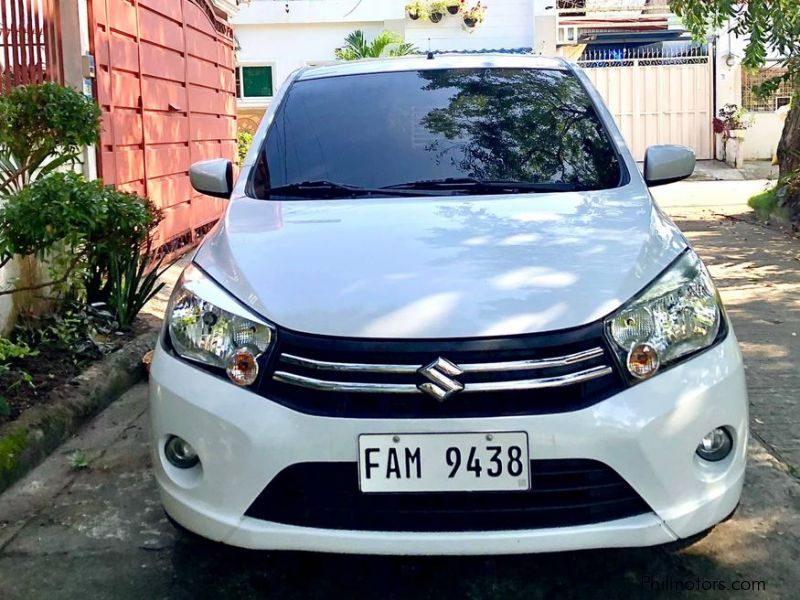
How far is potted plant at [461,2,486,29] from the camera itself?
2166 cm

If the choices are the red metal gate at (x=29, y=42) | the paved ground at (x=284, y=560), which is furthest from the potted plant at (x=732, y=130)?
the paved ground at (x=284, y=560)

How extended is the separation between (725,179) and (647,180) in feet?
52.1

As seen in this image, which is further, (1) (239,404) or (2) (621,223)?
(2) (621,223)

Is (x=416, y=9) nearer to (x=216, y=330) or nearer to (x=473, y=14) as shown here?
(x=473, y=14)

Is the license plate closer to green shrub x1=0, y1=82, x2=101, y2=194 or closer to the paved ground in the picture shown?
the paved ground

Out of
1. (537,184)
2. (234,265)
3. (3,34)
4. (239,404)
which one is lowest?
(239,404)

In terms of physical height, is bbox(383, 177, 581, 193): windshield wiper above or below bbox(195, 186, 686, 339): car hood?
above

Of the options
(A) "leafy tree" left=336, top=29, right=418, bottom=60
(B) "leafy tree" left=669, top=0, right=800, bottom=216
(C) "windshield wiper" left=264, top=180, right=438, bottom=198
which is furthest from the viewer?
(A) "leafy tree" left=336, top=29, right=418, bottom=60

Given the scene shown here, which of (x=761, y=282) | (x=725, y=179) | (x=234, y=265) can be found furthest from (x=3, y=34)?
(x=725, y=179)

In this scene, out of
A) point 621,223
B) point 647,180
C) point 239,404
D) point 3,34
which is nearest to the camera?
point 239,404

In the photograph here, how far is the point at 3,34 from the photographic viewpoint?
516 centimetres

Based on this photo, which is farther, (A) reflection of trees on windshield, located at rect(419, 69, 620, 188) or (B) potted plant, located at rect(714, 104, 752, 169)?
(B) potted plant, located at rect(714, 104, 752, 169)

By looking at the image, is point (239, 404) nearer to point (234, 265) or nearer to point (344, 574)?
point (234, 265)

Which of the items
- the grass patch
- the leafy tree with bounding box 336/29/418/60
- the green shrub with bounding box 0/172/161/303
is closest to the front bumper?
the green shrub with bounding box 0/172/161/303
